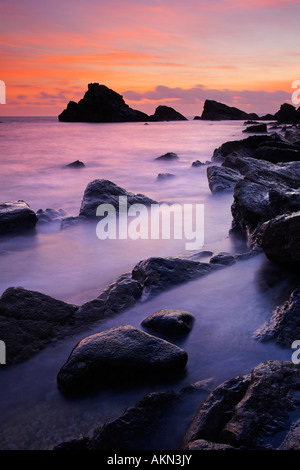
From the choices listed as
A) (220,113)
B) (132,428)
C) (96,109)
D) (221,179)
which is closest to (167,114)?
(220,113)

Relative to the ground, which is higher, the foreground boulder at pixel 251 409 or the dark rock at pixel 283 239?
the dark rock at pixel 283 239

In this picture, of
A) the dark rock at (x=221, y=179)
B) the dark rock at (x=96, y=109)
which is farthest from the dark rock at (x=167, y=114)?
the dark rock at (x=221, y=179)

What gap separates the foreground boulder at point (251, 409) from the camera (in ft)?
5.88

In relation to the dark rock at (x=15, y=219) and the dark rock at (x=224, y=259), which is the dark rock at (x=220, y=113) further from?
the dark rock at (x=224, y=259)

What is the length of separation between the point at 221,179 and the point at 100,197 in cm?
312

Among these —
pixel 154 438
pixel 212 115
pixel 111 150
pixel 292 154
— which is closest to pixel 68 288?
pixel 154 438

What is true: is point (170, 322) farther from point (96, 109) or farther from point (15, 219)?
point (96, 109)

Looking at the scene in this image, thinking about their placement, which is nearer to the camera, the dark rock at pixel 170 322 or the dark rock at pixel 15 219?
the dark rock at pixel 170 322

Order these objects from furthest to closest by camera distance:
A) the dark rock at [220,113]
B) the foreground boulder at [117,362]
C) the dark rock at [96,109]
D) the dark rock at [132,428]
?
the dark rock at [220,113] < the dark rock at [96,109] < the foreground boulder at [117,362] < the dark rock at [132,428]

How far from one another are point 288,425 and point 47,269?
3.48 meters

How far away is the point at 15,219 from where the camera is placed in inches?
231

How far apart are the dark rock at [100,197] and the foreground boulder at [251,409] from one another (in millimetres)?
Answer: 4879

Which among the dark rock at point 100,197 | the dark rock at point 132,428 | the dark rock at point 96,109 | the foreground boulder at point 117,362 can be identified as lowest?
the dark rock at point 132,428
